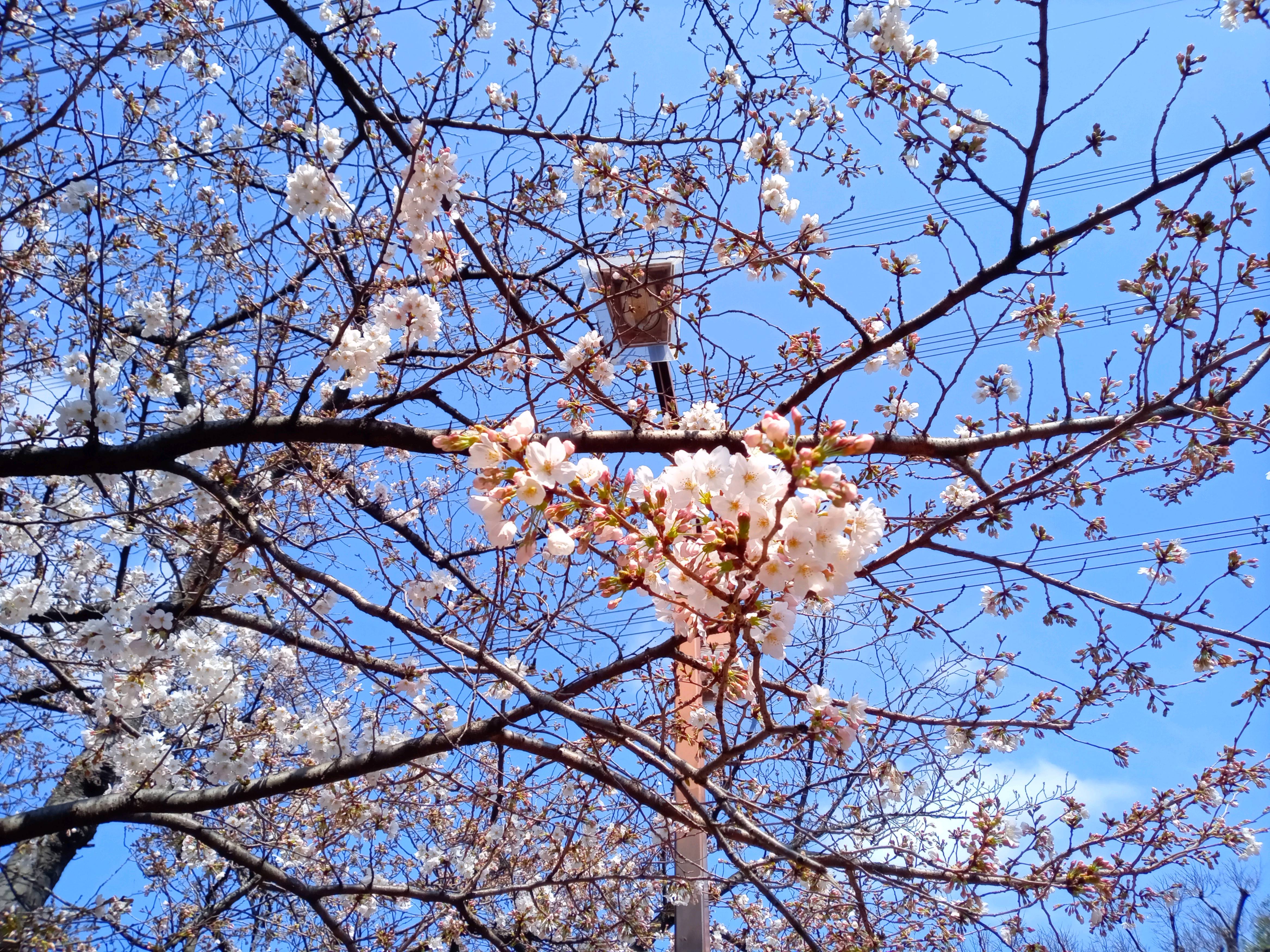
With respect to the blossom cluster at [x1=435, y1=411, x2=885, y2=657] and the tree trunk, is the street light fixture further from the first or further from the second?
the tree trunk

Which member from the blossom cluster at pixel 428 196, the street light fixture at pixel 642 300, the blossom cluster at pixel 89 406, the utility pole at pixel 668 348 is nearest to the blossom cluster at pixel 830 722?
the utility pole at pixel 668 348

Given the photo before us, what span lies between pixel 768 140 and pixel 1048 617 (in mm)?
2386

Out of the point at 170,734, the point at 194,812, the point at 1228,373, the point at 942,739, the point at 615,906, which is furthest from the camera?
the point at 170,734

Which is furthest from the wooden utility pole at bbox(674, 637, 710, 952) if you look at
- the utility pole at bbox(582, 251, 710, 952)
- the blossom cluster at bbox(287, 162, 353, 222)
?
the blossom cluster at bbox(287, 162, 353, 222)

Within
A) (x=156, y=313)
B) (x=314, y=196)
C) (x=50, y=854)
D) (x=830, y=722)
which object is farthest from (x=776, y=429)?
(x=50, y=854)

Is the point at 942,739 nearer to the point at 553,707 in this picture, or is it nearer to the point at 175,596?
the point at 553,707

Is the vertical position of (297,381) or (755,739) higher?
(297,381)

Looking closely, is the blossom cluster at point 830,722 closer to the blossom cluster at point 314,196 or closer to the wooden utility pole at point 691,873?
the wooden utility pole at point 691,873

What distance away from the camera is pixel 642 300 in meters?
3.00

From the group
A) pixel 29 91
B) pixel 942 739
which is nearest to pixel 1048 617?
pixel 942 739

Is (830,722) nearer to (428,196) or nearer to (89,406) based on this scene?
(428,196)

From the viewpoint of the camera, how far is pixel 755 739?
1569mm

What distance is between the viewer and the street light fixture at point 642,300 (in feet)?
9.43

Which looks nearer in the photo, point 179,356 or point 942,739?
point 942,739
